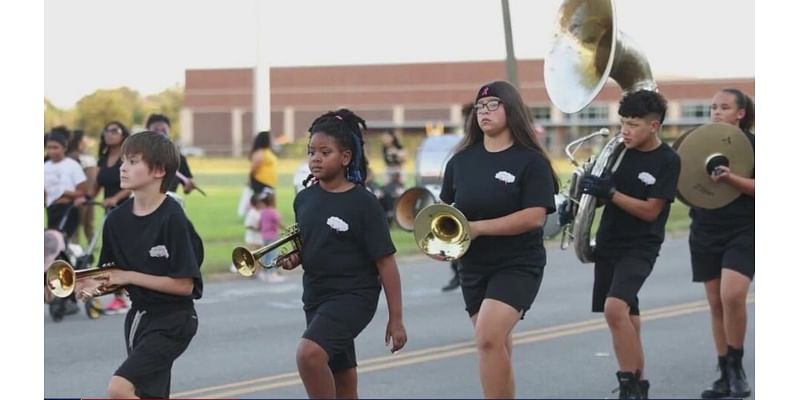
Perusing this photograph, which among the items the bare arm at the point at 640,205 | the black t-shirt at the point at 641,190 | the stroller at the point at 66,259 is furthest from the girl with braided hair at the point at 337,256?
the stroller at the point at 66,259

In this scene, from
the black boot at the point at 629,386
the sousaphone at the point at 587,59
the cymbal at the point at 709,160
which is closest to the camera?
the sousaphone at the point at 587,59

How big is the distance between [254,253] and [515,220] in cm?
116

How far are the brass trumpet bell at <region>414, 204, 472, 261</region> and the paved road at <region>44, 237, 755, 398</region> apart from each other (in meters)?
2.82

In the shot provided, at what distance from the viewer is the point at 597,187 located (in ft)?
22.2

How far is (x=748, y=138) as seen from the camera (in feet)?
24.9

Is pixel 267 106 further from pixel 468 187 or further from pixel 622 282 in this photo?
pixel 622 282

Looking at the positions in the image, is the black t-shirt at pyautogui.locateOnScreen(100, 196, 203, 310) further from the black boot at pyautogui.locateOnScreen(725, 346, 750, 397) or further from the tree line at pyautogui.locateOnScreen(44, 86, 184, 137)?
the tree line at pyautogui.locateOnScreen(44, 86, 184, 137)

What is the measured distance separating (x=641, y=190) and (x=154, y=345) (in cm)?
278

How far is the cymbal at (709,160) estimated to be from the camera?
7.45 metres

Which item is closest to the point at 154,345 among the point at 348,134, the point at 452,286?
the point at 348,134

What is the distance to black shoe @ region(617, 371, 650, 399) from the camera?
721 centimetres

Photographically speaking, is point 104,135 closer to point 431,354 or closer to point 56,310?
point 56,310

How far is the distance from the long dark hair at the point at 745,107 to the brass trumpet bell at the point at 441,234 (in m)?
2.81

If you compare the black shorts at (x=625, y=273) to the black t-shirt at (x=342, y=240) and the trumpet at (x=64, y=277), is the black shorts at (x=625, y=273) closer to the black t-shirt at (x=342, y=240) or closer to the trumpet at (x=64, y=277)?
the black t-shirt at (x=342, y=240)
